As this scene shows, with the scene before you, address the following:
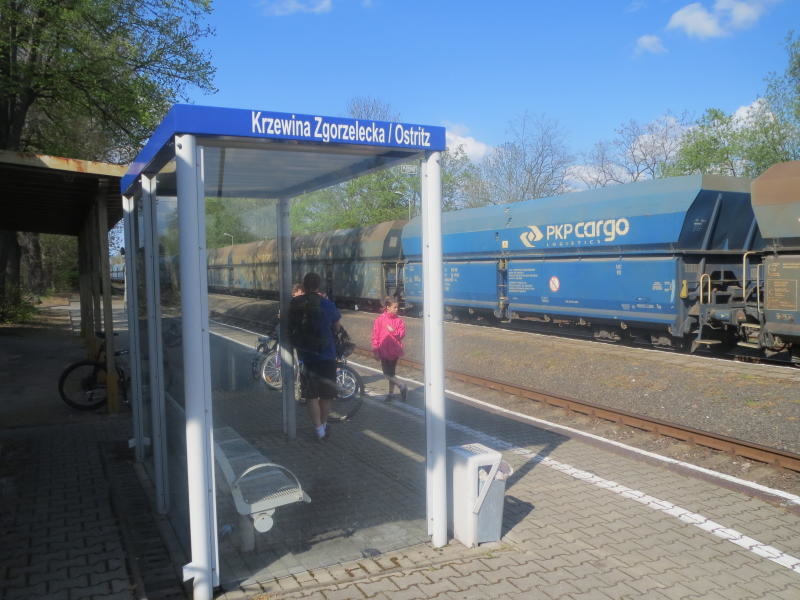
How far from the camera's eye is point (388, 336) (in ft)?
29.5

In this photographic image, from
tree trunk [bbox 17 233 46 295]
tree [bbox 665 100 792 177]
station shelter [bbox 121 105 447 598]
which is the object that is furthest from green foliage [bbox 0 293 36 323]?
tree [bbox 665 100 792 177]

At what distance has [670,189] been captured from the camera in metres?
12.3

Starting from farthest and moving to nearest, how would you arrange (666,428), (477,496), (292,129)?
(666,428)
(477,496)
(292,129)

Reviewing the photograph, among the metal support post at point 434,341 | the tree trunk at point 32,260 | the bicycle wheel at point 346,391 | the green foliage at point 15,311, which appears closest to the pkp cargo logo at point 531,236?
the bicycle wheel at point 346,391

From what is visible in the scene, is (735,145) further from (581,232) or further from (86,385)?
(86,385)

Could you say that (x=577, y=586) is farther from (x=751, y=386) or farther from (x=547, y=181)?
(x=547, y=181)

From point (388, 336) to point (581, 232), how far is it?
22.1ft

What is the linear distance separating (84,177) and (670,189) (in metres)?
10.1

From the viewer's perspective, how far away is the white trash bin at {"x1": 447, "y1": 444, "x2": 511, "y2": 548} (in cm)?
442

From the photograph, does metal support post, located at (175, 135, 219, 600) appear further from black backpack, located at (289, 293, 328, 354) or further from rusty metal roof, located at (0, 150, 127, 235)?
rusty metal roof, located at (0, 150, 127, 235)

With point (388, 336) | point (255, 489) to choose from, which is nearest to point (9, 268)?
point (388, 336)

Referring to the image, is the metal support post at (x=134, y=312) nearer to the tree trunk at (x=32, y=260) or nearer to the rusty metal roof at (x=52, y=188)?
the rusty metal roof at (x=52, y=188)

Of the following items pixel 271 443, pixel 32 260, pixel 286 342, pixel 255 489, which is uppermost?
pixel 32 260

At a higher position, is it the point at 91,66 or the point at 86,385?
the point at 91,66
